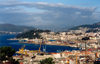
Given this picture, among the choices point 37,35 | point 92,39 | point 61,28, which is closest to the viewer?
point 92,39

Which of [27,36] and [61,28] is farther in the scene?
[61,28]

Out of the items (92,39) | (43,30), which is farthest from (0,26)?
(92,39)

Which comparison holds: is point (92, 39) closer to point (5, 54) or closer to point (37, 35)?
point (37, 35)

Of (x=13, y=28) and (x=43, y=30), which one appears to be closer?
(x=43, y=30)

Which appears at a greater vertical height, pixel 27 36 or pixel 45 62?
pixel 45 62

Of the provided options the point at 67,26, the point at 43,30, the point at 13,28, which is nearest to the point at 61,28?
the point at 67,26

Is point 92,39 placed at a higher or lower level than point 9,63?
lower

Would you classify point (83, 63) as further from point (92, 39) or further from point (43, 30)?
point (43, 30)

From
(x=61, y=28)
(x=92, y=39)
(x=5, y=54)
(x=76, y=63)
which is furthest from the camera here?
(x=61, y=28)

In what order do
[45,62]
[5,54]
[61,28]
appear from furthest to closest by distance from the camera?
[61,28]
[5,54]
[45,62]
